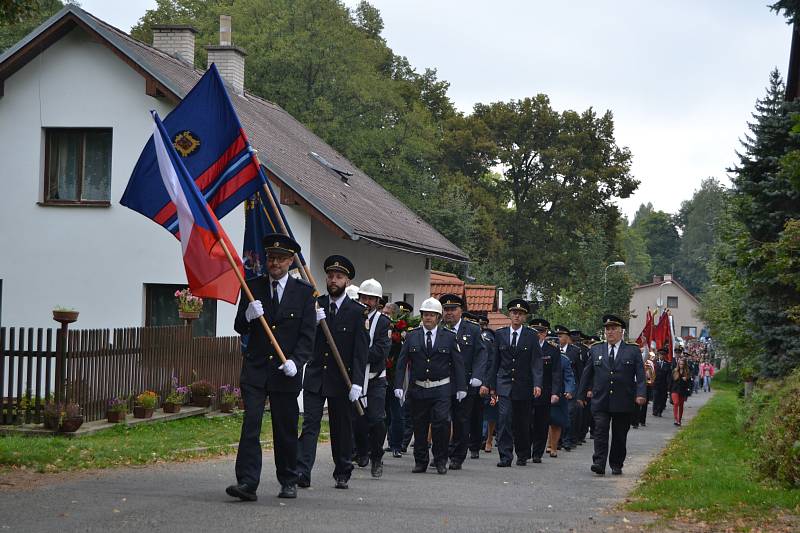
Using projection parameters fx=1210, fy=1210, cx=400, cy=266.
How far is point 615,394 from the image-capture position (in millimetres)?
14766

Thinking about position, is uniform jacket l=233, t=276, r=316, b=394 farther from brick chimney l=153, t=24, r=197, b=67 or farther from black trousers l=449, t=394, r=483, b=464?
brick chimney l=153, t=24, r=197, b=67

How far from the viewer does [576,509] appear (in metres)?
10.7

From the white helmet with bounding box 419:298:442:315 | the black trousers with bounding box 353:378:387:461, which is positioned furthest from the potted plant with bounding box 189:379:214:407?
the black trousers with bounding box 353:378:387:461

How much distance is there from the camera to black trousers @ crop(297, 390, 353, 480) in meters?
11.0

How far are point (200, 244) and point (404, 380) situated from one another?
4937mm

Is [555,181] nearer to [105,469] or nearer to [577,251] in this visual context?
[577,251]

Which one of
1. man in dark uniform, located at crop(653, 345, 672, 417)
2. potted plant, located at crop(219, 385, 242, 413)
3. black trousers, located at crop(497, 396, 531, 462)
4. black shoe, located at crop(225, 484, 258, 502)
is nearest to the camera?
black shoe, located at crop(225, 484, 258, 502)

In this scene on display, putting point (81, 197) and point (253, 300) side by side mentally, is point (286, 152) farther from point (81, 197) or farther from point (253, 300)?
point (253, 300)

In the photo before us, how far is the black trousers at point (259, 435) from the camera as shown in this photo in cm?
952

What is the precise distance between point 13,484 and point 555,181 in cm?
4913

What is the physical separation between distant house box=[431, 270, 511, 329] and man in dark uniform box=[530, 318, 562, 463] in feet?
58.8

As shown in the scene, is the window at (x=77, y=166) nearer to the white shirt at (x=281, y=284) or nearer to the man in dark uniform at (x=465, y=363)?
the man in dark uniform at (x=465, y=363)

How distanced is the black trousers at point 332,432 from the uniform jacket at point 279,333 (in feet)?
4.05

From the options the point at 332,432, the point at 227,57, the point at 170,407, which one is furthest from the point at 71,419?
the point at 227,57
